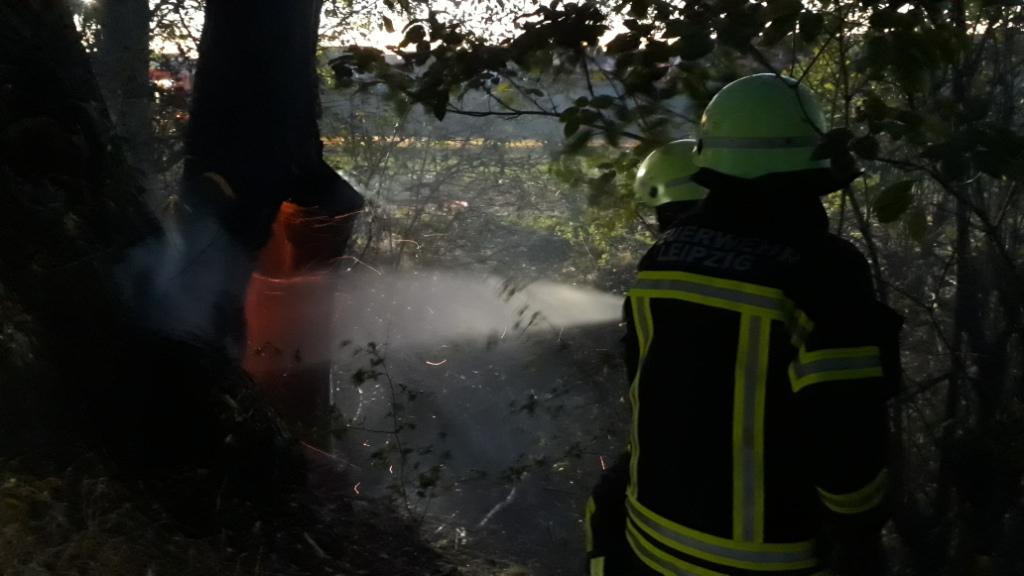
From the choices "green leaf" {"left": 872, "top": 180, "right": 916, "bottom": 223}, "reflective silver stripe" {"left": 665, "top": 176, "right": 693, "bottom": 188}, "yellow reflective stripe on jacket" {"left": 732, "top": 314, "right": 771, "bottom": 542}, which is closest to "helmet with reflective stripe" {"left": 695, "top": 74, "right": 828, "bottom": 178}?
"yellow reflective stripe on jacket" {"left": 732, "top": 314, "right": 771, "bottom": 542}

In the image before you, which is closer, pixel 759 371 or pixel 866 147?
pixel 759 371

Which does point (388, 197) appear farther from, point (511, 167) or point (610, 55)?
point (610, 55)

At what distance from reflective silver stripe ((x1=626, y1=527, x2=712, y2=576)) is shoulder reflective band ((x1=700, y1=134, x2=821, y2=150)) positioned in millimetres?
960

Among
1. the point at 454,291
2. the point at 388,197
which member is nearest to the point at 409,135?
the point at 388,197

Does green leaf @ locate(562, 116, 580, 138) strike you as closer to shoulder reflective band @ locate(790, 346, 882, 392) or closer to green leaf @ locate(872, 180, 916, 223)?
green leaf @ locate(872, 180, 916, 223)

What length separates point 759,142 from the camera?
2469 millimetres

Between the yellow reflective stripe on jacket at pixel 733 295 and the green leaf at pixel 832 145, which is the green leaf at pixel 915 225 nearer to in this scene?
the green leaf at pixel 832 145

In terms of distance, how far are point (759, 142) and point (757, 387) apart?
58 centimetres

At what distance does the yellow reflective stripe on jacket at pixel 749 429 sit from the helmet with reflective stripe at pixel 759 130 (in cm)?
40

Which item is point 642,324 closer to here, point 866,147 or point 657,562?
point 657,562

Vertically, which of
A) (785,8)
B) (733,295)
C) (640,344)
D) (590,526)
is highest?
(785,8)

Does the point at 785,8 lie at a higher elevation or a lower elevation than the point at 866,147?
higher

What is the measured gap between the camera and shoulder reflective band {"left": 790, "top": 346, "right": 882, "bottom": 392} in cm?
212

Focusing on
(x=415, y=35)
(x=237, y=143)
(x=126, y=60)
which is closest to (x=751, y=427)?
(x=415, y=35)
